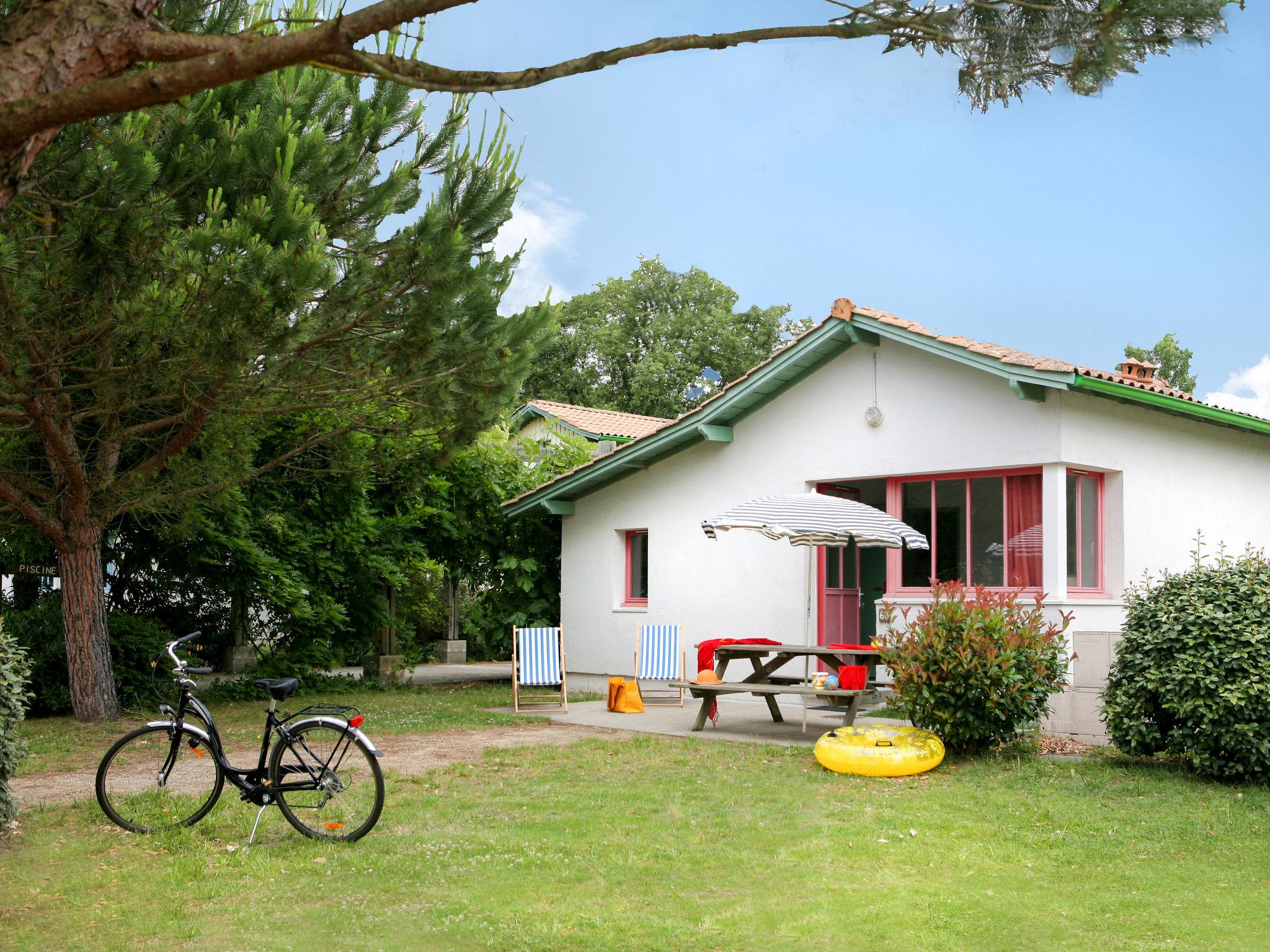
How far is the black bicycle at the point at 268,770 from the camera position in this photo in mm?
6695

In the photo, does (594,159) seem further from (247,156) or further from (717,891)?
(717,891)

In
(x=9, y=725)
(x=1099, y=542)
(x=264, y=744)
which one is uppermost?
(x=1099, y=542)

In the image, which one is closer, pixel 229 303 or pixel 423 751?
pixel 229 303

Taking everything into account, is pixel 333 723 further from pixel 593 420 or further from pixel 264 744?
pixel 593 420

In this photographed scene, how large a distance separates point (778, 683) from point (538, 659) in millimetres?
3189

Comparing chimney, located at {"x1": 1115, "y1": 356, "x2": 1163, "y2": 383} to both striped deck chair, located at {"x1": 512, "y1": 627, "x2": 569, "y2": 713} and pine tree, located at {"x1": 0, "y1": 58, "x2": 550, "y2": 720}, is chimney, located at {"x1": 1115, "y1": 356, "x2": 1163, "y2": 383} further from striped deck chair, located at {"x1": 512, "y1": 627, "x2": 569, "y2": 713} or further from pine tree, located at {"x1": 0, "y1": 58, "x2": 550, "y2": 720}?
striped deck chair, located at {"x1": 512, "y1": 627, "x2": 569, "y2": 713}

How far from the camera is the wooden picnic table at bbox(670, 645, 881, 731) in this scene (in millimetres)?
10719

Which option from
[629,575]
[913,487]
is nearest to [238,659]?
[629,575]

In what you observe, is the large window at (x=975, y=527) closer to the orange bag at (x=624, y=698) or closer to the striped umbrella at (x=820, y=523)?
the striped umbrella at (x=820, y=523)

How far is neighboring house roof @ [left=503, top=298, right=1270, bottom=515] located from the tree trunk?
19.4ft

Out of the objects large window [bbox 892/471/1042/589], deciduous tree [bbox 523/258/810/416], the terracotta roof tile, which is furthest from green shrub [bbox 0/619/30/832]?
deciduous tree [bbox 523/258/810/416]

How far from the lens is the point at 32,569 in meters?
15.7

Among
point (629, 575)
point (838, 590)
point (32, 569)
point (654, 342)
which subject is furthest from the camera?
point (654, 342)

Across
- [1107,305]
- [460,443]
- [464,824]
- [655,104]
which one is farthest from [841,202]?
[464,824]
